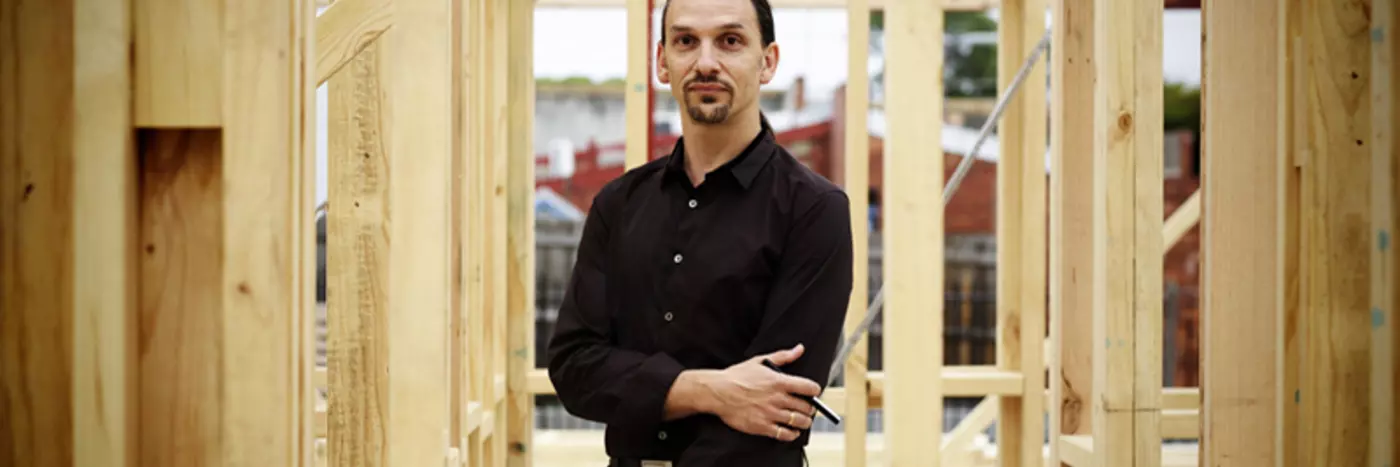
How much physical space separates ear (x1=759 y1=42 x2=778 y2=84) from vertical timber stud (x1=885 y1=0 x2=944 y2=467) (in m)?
0.39

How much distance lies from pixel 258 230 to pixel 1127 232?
2006mm

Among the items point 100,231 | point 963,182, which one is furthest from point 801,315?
point 963,182

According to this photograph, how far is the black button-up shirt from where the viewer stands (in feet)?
6.88

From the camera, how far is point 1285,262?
2088mm

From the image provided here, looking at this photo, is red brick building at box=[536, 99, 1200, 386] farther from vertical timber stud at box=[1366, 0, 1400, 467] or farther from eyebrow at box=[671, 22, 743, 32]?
vertical timber stud at box=[1366, 0, 1400, 467]

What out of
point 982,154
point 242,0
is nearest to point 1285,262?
point 242,0

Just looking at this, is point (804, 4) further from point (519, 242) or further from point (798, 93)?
point (798, 93)

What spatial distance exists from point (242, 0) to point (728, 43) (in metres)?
0.82

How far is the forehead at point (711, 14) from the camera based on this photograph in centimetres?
214

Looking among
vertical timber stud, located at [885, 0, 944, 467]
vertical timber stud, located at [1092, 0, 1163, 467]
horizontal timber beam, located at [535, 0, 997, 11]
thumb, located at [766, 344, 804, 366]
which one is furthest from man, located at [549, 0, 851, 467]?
horizontal timber beam, located at [535, 0, 997, 11]

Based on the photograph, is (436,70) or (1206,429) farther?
(436,70)

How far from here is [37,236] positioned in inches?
69.7

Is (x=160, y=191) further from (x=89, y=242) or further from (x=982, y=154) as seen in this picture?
(x=982, y=154)

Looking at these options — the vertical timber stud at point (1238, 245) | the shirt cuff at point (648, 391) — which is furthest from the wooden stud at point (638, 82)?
the vertical timber stud at point (1238, 245)
